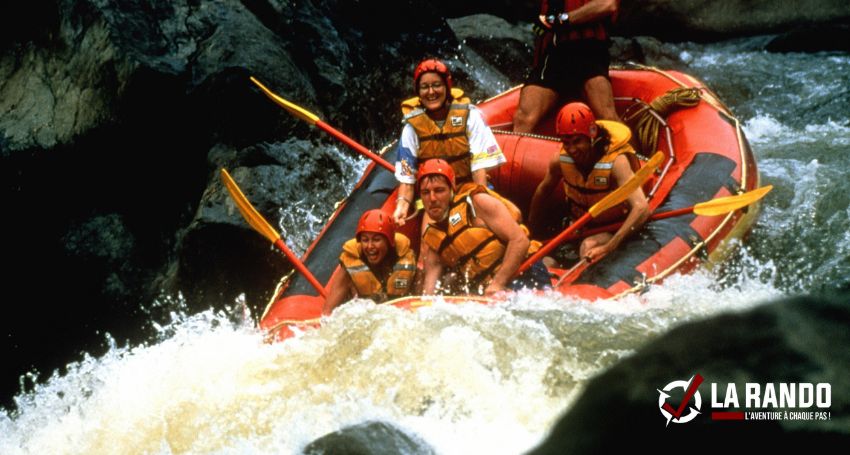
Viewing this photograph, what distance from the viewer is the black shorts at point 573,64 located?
215 inches

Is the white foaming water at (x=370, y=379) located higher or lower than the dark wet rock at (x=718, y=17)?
higher

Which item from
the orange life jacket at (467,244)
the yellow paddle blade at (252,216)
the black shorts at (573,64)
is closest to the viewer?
the orange life jacket at (467,244)

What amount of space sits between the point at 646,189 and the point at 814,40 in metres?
5.07

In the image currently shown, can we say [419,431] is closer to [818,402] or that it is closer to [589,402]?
[589,402]

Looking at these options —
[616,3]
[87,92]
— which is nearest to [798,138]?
[616,3]

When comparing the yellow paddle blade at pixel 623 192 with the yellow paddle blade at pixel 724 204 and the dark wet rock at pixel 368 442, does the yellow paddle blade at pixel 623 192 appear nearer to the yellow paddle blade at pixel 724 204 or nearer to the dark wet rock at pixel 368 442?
the yellow paddle blade at pixel 724 204

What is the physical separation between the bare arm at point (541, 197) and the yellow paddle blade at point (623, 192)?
21.1 inches

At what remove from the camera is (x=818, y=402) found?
1209mm

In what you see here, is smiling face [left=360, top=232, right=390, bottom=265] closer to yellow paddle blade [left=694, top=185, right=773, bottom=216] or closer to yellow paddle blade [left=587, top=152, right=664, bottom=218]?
yellow paddle blade [left=587, top=152, right=664, bottom=218]

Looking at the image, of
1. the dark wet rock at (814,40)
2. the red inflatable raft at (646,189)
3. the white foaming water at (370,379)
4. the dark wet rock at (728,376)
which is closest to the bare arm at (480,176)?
the red inflatable raft at (646,189)

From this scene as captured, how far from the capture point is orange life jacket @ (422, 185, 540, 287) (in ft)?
13.6

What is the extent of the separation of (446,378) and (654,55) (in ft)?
23.1

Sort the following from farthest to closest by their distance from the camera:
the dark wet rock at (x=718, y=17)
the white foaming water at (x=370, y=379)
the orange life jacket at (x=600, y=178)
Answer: the dark wet rock at (x=718, y=17) → the orange life jacket at (x=600, y=178) → the white foaming water at (x=370, y=379)

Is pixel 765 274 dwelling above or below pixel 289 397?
below
